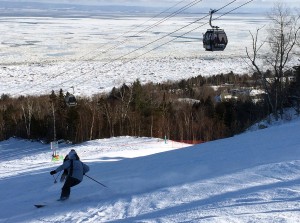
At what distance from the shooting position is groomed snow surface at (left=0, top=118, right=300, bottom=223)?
24.3 ft

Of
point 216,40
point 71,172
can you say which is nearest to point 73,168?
point 71,172

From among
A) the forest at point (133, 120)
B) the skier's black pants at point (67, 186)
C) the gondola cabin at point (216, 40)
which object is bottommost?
the forest at point (133, 120)

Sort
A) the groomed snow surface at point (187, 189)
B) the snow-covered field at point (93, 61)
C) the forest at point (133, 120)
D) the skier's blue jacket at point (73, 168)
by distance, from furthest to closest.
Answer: the snow-covered field at point (93, 61) < the forest at point (133, 120) < the skier's blue jacket at point (73, 168) < the groomed snow surface at point (187, 189)

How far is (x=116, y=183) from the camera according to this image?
1069cm

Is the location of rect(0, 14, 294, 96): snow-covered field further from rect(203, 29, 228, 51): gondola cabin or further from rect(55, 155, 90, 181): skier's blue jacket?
rect(55, 155, 90, 181): skier's blue jacket

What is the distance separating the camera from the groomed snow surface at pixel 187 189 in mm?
7395

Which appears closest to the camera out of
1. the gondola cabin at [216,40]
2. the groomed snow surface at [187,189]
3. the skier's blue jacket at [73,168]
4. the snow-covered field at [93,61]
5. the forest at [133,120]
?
the groomed snow surface at [187,189]

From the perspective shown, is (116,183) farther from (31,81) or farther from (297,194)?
(31,81)

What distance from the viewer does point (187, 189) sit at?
29.6 feet

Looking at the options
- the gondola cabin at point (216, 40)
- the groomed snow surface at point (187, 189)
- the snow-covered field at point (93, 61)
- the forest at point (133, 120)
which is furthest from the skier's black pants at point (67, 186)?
the snow-covered field at point (93, 61)

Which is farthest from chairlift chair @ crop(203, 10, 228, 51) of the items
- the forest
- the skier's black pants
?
the forest

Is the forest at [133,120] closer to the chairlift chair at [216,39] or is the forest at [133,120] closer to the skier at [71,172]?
the chairlift chair at [216,39]

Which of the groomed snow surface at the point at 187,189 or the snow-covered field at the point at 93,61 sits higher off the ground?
the snow-covered field at the point at 93,61

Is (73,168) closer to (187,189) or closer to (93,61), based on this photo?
(187,189)
